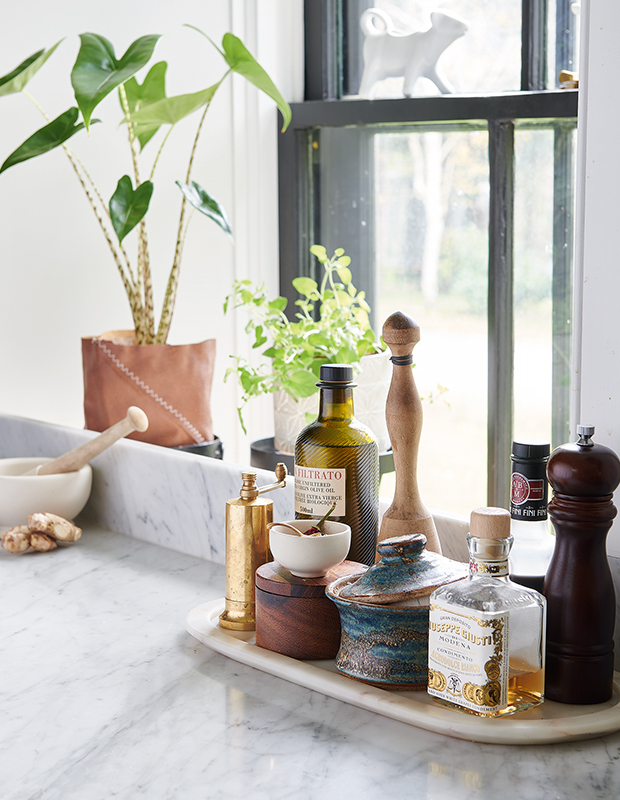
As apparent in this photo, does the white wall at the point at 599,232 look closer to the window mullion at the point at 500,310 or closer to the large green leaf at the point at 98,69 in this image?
the large green leaf at the point at 98,69

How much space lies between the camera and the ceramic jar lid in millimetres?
727

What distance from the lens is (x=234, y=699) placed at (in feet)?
2.49

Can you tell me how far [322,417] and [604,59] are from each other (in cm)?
42

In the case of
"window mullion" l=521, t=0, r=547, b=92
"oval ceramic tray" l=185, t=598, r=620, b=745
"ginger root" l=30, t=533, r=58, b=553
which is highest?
"window mullion" l=521, t=0, r=547, b=92

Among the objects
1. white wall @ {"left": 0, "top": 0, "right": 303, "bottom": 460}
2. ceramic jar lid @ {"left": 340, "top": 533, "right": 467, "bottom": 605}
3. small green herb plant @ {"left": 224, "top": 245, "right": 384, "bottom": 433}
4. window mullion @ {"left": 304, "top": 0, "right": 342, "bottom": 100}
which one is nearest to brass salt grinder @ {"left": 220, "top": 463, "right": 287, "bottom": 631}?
ceramic jar lid @ {"left": 340, "top": 533, "right": 467, "bottom": 605}

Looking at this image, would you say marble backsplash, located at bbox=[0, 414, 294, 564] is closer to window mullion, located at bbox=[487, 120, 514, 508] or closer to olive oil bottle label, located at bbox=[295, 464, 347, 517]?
olive oil bottle label, located at bbox=[295, 464, 347, 517]

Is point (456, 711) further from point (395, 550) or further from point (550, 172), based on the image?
point (550, 172)

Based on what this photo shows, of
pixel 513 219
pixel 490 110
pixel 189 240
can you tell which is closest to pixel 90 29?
pixel 189 240

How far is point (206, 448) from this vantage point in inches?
60.6

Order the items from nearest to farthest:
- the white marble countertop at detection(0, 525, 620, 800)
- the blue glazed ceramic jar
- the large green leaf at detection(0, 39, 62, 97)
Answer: the white marble countertop at detection(0, 525, 620, 800) → the blue glazed ceramic jar → the large green leaf at detection(0, 39, 62, 97)

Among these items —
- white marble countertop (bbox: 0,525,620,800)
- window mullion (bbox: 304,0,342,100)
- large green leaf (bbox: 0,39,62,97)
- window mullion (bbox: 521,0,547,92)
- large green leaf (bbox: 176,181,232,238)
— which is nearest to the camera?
white marble countertop (bbox: 0,525,620,800)

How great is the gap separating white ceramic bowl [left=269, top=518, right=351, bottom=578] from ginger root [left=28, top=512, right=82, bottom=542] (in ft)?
1.70

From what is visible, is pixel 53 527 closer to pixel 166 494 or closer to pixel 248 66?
pixel 166 494

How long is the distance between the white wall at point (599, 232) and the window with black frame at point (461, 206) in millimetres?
788
